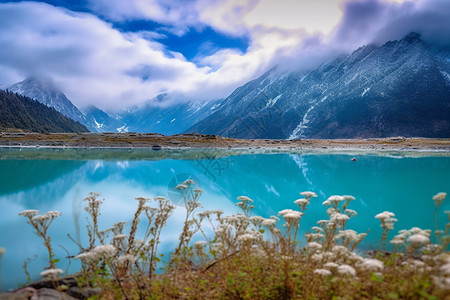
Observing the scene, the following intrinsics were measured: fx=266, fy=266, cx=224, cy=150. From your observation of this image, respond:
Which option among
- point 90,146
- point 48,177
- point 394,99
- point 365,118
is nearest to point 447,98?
point 394,99

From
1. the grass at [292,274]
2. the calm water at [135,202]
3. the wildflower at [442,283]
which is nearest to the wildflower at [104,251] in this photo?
the grass at [292,274]

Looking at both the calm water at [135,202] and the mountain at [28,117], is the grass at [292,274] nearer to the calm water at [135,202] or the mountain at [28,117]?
the calm water at [135,202]

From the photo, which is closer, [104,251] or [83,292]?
[104,251]

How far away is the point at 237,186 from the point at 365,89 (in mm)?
204514

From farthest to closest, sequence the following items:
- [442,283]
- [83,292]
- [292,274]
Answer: [83,292]
[292,274]
[442,283]

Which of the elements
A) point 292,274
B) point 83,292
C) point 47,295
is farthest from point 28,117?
Result: point 292,274

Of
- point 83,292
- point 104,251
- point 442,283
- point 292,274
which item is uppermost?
point 104,251

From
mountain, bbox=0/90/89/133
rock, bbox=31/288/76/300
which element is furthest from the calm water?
mountain, bbox=0/90/89/133

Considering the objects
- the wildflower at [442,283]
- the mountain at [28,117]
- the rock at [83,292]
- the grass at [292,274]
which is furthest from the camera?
the mountain at [28,117]

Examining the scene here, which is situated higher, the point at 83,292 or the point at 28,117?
the point at 28,117

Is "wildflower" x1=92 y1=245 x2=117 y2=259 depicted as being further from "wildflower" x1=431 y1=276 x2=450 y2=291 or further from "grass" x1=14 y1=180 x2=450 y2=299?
"wildflower" x1=431 y1=276 x2=450 y2=291

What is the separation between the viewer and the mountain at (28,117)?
139212 millimetres

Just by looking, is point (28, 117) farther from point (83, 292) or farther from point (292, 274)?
point (292, 274)

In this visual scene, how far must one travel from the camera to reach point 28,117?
15250 cm
